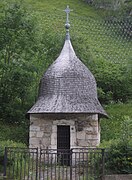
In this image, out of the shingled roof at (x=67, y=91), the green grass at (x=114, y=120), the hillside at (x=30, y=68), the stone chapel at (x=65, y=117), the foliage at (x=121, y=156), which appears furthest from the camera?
the hillside at (x=30, y=68)

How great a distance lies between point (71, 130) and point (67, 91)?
5.64ft

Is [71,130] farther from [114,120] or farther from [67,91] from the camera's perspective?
[114,120]

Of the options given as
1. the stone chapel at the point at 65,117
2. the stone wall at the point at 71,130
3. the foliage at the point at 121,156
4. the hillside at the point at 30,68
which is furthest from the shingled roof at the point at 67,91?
the foliage at the point at 121,156

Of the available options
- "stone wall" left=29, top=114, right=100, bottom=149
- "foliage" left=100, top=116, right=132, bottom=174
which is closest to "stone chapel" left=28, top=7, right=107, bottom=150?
"stone wall" left=29, top=114, right=100, bottom=149

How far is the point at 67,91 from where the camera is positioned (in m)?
18.5

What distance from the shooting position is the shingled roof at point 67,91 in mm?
17844

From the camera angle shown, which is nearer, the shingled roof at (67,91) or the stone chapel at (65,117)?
the stone chapel at (65,117)

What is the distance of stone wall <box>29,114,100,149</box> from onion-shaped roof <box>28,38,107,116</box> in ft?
1.21

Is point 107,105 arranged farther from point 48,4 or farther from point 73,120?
point 48,4

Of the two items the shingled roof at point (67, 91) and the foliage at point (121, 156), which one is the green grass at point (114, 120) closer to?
the shingled roof at point (67, 91)

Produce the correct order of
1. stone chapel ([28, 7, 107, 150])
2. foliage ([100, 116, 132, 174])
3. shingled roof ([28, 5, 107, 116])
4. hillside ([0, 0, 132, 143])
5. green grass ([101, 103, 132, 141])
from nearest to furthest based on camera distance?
1. foliage ([100, 116, 132, 174])
2. stone chapel ([28, 7, 107, 150])
3. shingled roof ([28, 5, 107, 116])
4. green grass ([101, 103, 132, 141])
5. hillside ([0, 0, 132, 143])

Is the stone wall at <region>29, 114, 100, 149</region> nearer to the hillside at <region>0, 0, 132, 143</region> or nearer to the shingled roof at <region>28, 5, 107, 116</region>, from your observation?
the shingled roof at <region>28, 5, 107, 116</region>

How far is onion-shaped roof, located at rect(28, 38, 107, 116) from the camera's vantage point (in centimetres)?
1784

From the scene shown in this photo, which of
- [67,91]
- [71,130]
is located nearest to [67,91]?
[67,91]
